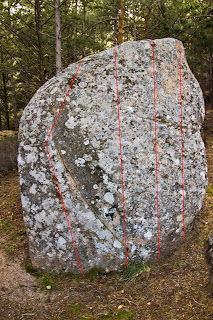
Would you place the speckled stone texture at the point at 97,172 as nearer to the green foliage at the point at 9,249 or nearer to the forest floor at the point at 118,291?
the forest floor at the point at 118,291

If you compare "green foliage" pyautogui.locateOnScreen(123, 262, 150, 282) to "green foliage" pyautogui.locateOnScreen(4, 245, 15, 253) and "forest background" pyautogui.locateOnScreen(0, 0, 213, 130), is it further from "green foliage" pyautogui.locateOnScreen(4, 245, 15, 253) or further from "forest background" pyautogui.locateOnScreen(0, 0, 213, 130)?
"forest background" pyautogui.locateOnScreen(0, 0, 213, 130)

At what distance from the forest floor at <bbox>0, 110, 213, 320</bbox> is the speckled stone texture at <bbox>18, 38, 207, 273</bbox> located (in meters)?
0.20

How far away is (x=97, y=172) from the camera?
11.7 ft

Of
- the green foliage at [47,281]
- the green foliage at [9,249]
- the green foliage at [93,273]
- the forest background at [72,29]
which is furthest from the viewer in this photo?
the forest background at [72,29]

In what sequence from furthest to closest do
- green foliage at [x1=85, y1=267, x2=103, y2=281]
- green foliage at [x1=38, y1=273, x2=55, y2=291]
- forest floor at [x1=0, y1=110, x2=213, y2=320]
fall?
green foliage at [x1=85, y1=267, x2=103, y2=281]
green foliage at [x1=38, y1=273, x2=55, y2=291]
forest floor at [x1=0, y1=110, x2=213, y2=320]

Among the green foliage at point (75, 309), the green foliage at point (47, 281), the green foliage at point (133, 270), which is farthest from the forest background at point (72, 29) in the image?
the green foliage at point (75, 309)

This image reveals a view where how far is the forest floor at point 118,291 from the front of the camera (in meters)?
2.99

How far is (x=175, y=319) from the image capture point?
2.83 m

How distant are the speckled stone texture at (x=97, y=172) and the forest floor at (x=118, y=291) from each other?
0.20 m

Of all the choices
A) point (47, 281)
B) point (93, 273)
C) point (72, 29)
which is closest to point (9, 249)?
point (47, 281)

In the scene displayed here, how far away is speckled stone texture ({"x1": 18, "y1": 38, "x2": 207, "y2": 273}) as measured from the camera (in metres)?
3.55

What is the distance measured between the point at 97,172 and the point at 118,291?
1.51m

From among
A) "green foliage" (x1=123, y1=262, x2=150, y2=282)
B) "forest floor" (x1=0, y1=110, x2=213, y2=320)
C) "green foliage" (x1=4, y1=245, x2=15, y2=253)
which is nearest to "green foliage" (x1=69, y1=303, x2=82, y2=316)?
"forest floor" (x1=0, y1=110, x2=213, y2=320)

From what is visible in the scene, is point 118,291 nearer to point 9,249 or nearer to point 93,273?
point 93,273
